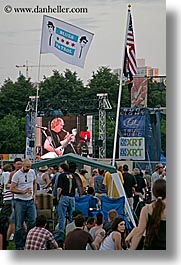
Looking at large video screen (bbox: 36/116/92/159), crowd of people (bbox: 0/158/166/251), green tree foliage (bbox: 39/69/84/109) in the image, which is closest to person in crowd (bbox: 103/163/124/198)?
crowd of people (bbox: 0/158/166/251)

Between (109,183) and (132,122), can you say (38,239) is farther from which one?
(132,122)

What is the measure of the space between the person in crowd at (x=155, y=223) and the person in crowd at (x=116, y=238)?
10cm

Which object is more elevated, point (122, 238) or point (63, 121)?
point (63, 121)

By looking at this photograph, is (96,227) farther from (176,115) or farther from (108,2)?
A: (108,2)

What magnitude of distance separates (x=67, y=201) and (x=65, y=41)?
4.78 ft

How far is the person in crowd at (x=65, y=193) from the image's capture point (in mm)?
9344

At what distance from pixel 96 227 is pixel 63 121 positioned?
1004 millimetres

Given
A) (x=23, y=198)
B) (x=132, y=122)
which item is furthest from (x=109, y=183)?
(x=23, y=198)

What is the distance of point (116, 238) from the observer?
9.28 m

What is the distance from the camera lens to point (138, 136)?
9.36 meters

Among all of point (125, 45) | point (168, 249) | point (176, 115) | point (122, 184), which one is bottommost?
point (168, 249)

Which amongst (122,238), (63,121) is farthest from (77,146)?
(122,238)

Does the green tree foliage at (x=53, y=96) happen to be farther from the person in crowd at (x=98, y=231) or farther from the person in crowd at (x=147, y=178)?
the person in crowd at (x=98, y=231)

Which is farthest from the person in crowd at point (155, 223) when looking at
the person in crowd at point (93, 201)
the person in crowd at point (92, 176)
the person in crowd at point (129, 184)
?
the person in crowd at point (92, 176)
